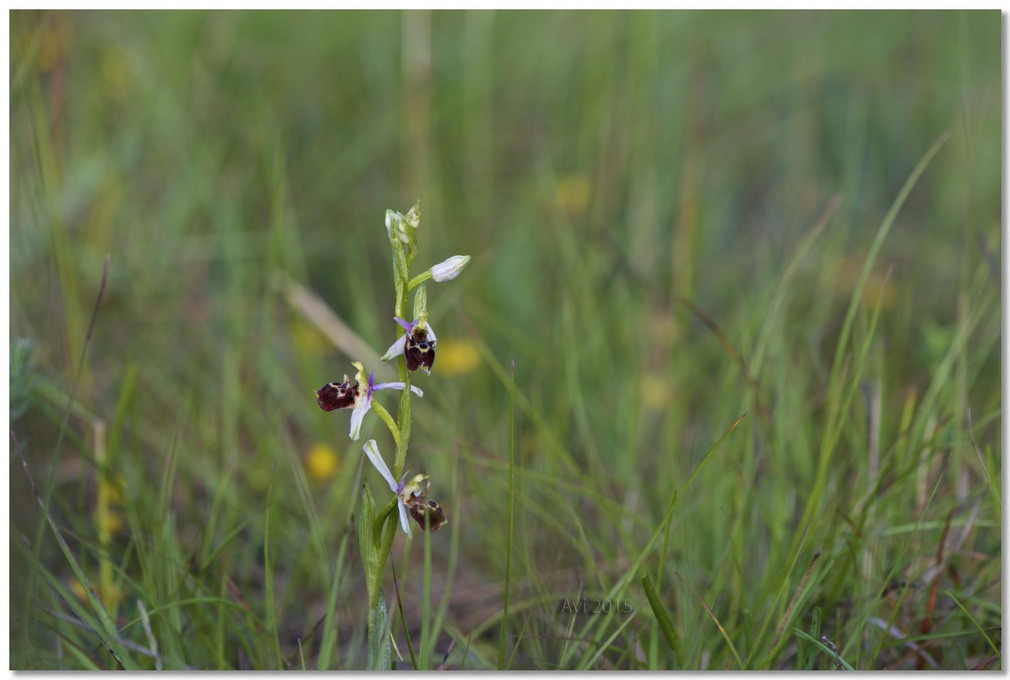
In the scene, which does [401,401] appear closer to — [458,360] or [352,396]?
[352,396]

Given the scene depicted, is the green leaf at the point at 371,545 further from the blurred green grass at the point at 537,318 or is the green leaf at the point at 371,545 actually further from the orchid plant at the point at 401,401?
the blurred green grass at the point at 537,318

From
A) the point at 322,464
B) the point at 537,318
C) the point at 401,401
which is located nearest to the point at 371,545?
the point at 401,401

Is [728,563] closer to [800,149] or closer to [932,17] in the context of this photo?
[800,149]

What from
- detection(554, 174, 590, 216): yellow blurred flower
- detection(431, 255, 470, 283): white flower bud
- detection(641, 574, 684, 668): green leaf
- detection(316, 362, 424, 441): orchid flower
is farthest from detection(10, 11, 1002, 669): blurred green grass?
detection(431, 255, 470, 283): white flower bud

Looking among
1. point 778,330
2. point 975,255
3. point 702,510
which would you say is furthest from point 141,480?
point 975,255

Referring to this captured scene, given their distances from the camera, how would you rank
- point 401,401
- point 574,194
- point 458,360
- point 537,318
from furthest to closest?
point 574,194 → point 537,318 → point 458,360 → point 401,401

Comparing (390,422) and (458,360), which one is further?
(458,360)
